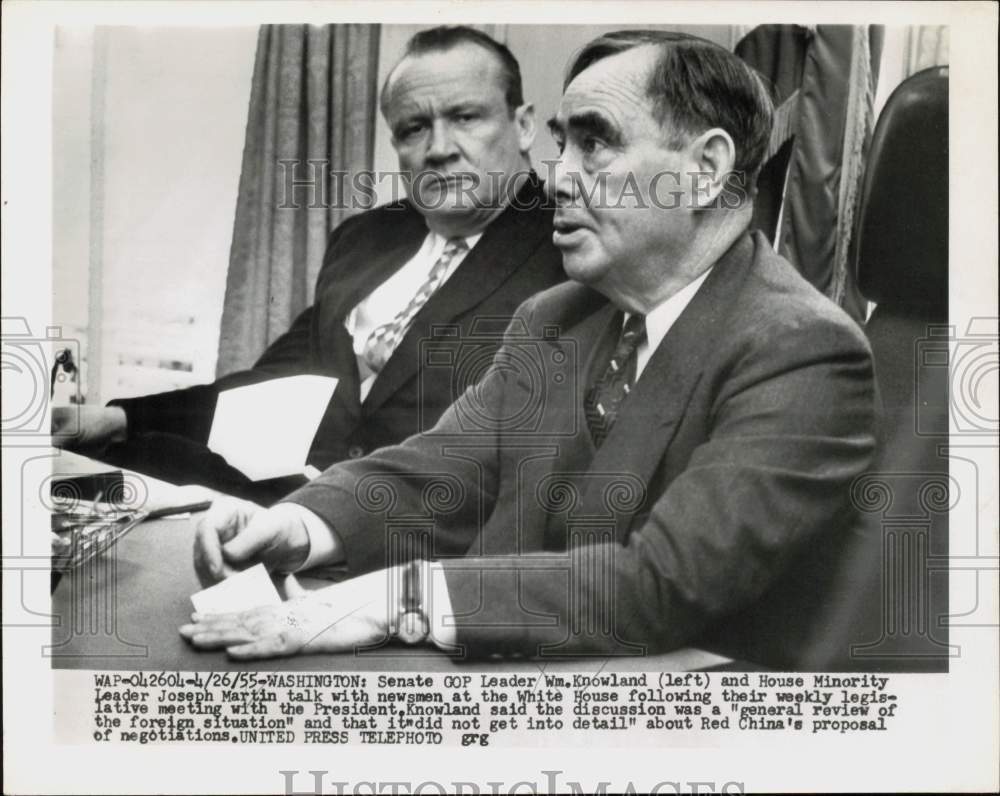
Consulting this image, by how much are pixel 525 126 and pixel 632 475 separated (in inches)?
40.9

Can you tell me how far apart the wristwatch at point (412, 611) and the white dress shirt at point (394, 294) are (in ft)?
1.89

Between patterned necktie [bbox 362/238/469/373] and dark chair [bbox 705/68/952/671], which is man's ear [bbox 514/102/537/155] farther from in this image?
dark chair [bbox 705/68/952/671]

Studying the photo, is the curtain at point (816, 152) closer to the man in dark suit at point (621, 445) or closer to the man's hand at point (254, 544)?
the man in dark suit at point (621, 445)

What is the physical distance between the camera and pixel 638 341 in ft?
9.70

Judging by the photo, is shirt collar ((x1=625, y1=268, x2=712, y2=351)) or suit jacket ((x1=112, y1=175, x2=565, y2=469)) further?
suit jacket ((x1=112, y1=175, x2=565, y2=469))

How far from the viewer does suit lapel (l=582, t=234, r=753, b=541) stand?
2867 millimetres

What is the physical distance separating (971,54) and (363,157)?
1.79 meters

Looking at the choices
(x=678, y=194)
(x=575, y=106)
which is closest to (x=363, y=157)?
(x=575, y=106)

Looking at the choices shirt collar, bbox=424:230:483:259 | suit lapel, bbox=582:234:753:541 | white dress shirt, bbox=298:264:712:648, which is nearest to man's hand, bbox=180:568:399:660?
white dress shirt, bbox=298:264:712:648

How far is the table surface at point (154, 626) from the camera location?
117 inches

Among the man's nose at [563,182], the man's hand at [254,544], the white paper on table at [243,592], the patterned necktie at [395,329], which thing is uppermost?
the man's nose at [563,182]

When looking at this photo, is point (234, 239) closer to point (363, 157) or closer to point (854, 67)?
point (363, 157)
